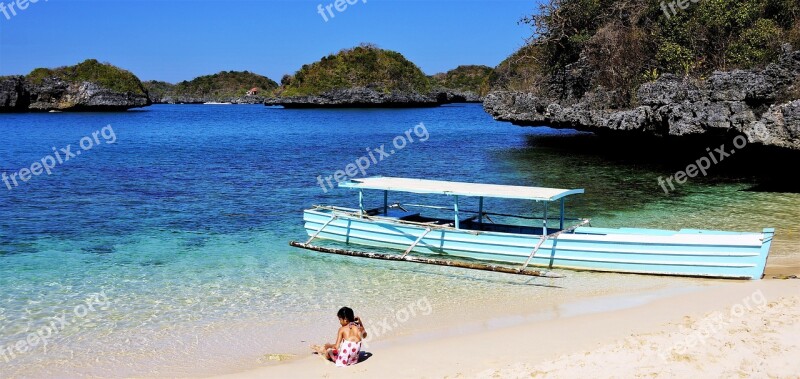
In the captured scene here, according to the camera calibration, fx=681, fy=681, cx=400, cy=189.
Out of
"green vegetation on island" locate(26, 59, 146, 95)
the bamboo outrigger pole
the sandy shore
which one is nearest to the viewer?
the sandy shore

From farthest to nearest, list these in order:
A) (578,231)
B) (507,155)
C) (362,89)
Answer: (362,89)
(507,155)
(578,231)

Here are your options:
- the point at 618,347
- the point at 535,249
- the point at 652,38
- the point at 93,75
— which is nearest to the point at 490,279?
the point at 535,249

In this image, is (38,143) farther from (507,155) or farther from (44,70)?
(44,70)

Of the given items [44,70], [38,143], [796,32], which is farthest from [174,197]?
[44,70]

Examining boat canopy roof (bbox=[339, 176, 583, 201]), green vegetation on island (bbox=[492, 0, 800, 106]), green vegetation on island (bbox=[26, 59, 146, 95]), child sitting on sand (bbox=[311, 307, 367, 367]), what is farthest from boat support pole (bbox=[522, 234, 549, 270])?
green vegetation on island (bbox=[26, 59, 146, 95])

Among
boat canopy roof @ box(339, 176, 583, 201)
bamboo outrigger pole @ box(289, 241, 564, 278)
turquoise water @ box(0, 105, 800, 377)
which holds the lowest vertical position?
turquoise water @ box(0, 105, 800, 377)

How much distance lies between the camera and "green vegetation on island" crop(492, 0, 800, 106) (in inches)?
1129

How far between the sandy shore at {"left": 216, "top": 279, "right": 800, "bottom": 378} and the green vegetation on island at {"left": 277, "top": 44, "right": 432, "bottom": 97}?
5789 inches

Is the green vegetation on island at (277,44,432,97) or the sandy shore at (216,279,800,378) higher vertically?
the green vegetation on island at (277,44,432,97)

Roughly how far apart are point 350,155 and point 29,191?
77.5 ft

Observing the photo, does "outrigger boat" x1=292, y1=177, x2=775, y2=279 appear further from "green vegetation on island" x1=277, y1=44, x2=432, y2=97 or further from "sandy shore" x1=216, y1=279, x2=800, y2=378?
"green vegetation on island" x1=277, y1=44, x2=432, y2=97

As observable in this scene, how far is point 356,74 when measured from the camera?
162 m

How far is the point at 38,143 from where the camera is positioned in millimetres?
57281

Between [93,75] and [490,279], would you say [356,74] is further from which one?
[490,279]
